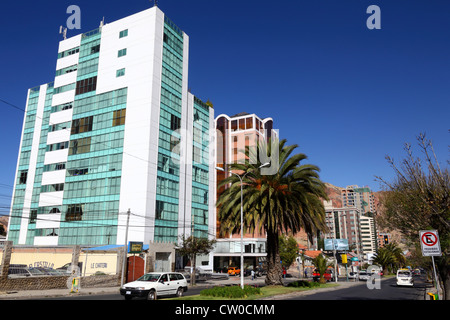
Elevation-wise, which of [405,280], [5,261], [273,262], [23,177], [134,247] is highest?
[23,177]

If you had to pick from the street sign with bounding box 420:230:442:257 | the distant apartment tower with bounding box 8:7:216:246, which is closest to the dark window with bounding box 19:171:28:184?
the distant apartment tower with bounding box 8:7:216:246

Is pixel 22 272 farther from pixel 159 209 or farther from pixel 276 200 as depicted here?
pixel 159 209

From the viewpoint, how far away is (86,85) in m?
66.2

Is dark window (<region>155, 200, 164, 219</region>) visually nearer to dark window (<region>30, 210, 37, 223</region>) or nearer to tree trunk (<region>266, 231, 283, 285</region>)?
dark window (<region>30, 210, 37, 223</region>)

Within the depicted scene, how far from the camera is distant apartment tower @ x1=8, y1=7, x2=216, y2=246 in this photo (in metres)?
57.1

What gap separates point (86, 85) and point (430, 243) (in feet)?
215

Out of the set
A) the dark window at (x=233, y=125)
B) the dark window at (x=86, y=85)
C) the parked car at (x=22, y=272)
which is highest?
the dark window at (x=233, y=125)

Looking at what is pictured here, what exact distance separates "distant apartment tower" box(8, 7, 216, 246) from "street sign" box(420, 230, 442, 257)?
149 ft

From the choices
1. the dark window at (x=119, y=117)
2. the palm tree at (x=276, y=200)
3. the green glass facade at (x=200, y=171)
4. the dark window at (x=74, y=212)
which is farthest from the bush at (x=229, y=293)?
the dark window at (x=119, y=117)

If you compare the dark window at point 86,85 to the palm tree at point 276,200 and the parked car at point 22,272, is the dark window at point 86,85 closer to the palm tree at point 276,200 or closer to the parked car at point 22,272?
the parked car at point 22,272

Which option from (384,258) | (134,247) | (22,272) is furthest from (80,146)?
(384,258)

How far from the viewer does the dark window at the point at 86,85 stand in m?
65.2

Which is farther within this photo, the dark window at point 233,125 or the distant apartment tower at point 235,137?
the dark window at point 233,125

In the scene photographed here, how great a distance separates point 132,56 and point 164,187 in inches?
972
